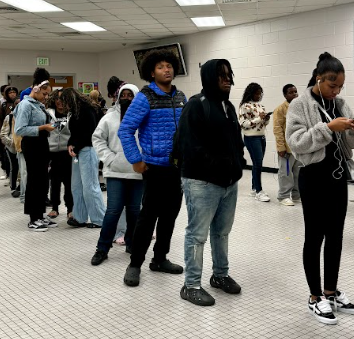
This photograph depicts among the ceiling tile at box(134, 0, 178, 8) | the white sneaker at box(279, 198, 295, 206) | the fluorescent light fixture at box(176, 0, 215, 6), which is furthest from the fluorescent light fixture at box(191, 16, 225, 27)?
the white sneaker at box(279, 198, 295, 206)

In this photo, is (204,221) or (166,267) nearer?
(204,221)

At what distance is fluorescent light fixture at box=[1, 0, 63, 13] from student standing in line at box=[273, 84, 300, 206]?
13.4ft

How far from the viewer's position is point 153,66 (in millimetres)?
3090

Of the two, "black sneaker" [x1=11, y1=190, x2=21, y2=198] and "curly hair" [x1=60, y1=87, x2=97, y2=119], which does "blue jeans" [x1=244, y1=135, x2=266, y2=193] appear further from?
"black sneaker" [x1=11, y1=190, x2=21, y2=198]

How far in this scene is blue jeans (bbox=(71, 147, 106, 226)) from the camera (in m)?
4.50

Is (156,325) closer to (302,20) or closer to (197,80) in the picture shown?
(302,20)

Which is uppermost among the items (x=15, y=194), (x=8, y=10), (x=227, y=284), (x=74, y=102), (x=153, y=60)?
(x=8, y=10)

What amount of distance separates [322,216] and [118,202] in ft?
5.03

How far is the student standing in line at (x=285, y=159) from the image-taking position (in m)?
5.49

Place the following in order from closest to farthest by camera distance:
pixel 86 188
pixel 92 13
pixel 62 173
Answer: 1. pixel 86 188
2. pixel 62 173
3. pixel 92 13

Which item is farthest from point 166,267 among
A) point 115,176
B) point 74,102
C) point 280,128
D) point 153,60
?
point 280,128

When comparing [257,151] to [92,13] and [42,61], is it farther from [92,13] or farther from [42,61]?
[42,61]

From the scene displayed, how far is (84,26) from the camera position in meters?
9.54

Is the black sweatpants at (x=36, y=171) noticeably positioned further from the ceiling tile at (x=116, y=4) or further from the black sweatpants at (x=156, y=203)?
the ceiling tile at (x=116, y=4)
